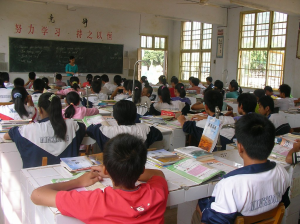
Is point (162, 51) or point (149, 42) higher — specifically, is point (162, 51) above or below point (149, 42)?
below

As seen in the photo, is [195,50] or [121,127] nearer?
[121,127]

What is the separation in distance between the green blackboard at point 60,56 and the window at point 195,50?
2111 millimetres

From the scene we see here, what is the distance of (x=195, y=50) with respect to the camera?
33.2ft

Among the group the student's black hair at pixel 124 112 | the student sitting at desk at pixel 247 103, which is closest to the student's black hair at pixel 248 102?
the student sitting at desk at pixel 247 103

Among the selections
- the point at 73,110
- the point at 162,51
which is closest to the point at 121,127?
the point at 73,110

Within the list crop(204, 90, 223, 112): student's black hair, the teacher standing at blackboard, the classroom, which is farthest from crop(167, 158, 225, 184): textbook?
the teacher standing at blackboard

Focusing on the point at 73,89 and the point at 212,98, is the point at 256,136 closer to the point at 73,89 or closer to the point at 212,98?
the point at 212,98

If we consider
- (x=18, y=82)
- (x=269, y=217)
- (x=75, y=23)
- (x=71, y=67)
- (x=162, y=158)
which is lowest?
(x=269, y=217)

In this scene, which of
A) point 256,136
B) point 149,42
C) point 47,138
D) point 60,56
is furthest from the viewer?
point 149,42

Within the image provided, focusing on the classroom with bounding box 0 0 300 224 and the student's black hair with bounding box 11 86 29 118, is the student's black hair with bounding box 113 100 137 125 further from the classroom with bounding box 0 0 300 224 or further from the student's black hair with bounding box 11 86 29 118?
the student's black hair with bounding box 11 86 29 118

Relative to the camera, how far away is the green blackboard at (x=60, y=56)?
8.28 meters

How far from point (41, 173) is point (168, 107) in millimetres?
2756

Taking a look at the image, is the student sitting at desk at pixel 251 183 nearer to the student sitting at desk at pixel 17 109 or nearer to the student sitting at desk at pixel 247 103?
the student sitting at desk at pixel 247 103

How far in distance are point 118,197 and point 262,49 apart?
7.96 m
